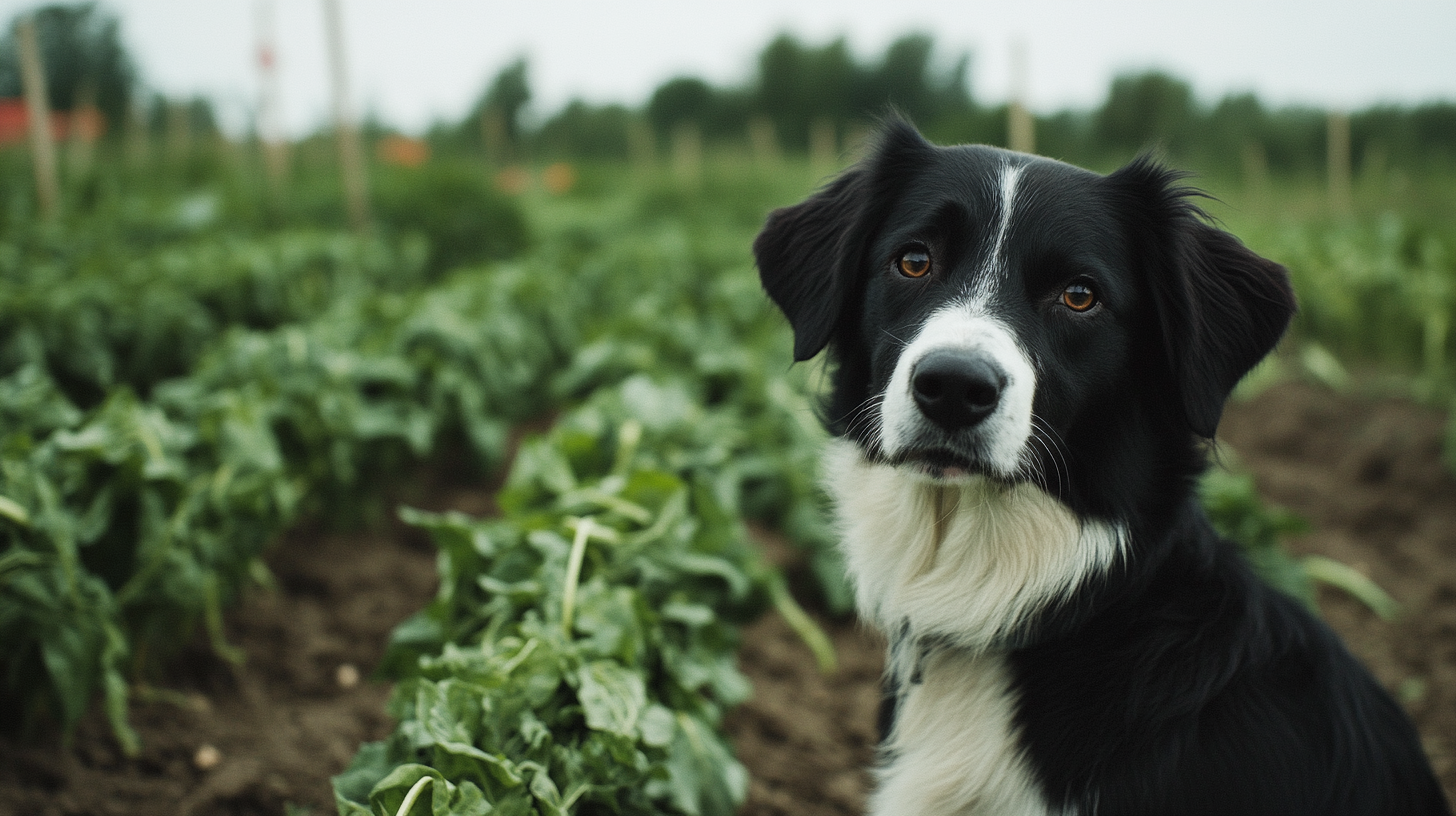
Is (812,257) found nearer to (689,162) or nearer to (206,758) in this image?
(206,758)

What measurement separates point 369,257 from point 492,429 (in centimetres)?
394

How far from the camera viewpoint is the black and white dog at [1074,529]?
79.9 inches

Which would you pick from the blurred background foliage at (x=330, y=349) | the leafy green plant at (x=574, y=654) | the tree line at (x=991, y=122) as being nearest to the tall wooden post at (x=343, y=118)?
the blurred background foliage at (x=330, y=349)

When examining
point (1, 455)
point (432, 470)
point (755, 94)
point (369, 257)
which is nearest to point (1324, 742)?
point (1, 455)

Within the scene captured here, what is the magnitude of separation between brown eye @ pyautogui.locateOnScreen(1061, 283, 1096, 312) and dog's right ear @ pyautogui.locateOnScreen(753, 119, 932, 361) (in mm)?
583

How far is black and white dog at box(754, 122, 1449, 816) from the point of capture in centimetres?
203

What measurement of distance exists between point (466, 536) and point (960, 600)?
1.59 m

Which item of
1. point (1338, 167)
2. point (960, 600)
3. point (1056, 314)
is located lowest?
point (960, 600)

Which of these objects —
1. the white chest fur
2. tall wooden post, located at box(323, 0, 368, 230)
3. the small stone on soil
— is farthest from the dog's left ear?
tall wooden post, located at box(323, 0, 368, 230)

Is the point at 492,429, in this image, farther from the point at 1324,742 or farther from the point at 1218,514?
the point at 1324,742

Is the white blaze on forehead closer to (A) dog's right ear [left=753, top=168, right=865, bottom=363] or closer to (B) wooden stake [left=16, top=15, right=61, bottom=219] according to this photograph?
(A) dog's right ear [left=753, top=168, right=865, bottom=363]

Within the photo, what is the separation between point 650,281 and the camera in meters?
8.57

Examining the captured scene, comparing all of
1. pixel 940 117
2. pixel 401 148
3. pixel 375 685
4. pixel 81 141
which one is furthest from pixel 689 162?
pixel 375 685

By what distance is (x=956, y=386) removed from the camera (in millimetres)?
2006
